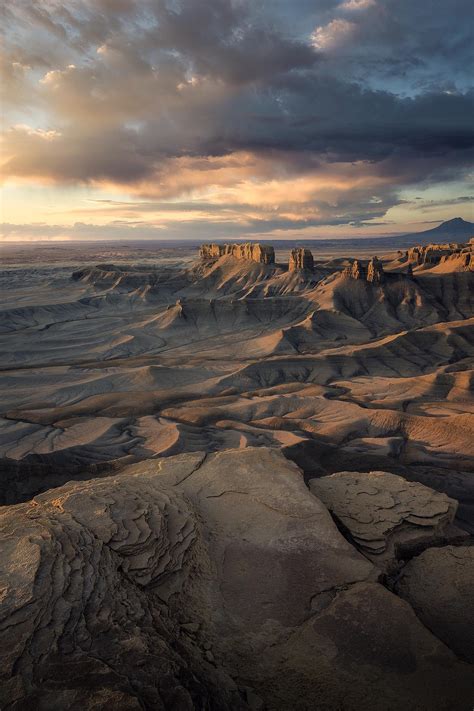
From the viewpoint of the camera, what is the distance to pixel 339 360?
5231cm

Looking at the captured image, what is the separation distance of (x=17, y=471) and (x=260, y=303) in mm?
61727

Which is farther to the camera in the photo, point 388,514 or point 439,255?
point 439,255

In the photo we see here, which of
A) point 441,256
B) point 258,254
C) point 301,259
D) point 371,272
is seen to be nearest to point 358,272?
point 371,272

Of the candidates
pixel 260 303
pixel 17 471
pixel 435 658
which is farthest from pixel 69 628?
pixel 260 303

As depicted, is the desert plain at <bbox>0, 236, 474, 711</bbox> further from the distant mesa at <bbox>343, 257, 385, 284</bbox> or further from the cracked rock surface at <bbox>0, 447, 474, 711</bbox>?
the distant mesa at <bbox>343, 257, 385, 284</bbox>

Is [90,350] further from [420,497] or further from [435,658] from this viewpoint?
[435,658]

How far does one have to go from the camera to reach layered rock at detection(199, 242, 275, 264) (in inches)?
4345

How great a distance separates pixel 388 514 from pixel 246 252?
349 feet

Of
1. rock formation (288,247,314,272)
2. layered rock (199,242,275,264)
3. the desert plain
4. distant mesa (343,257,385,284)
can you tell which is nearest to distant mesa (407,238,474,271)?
distant mesa (343,257,385,284)

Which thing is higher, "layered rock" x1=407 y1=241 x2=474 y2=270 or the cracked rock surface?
"layered rock" x1=407 y1=241 x2=474 y2=270

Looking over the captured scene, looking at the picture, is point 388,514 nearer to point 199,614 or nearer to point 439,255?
point 199,614

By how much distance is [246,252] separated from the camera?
4530 inches

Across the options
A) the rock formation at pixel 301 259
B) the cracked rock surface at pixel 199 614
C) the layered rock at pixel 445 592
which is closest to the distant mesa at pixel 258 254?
the rock formation at pixel 301 259

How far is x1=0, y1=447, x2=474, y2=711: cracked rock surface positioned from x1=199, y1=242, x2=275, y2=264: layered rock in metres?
101
